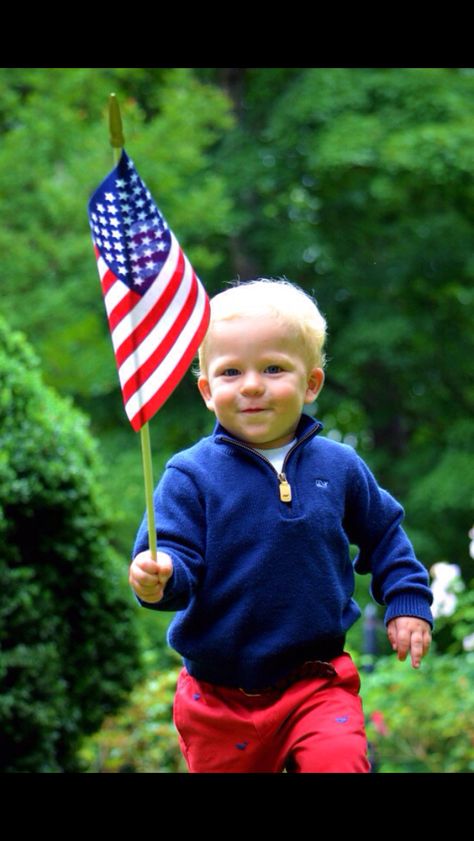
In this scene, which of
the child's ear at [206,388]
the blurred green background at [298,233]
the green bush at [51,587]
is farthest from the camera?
the blurred green background at [298,233]

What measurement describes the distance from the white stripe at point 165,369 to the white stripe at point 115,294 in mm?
150

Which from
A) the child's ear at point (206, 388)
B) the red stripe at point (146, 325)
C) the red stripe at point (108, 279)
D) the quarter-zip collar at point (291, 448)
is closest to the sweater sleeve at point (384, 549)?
the quarter-zip collar at point (291, 448)

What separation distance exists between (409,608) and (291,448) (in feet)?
1.54

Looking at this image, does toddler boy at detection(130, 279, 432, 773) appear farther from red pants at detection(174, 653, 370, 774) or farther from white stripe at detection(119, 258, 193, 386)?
white stripe at detection(119, 258, 193, 386)

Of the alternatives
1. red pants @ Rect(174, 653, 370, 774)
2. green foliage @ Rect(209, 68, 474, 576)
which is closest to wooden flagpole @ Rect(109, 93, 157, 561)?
red pants @ Rect(174, 653, 370, 774)

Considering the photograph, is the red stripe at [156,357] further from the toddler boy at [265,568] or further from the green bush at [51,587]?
the green bush at [51,587]

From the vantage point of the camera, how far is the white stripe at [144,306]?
2.51 m

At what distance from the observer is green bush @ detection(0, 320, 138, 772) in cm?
512

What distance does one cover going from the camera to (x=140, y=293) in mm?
2512

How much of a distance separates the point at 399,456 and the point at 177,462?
1254 cm

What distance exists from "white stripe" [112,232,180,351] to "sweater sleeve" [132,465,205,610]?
1.35ft
